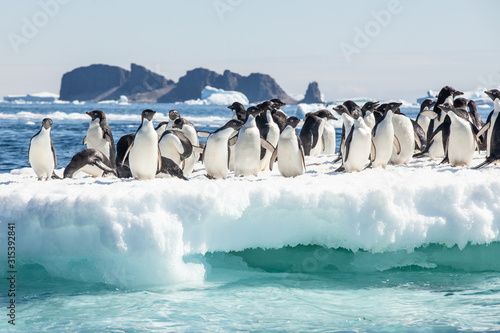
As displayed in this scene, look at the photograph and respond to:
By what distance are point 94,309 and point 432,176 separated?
12.0 feet

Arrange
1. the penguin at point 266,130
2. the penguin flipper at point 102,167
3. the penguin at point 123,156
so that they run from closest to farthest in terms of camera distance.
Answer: the penguin at point 123,156
the penguin flipper at point 102,167
the penguin at point 266,130

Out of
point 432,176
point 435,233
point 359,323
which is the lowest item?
point 359,323

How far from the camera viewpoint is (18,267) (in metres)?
5.79

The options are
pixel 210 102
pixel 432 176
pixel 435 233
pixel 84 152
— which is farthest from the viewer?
pixel 210 102

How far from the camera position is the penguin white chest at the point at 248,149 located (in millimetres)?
7781

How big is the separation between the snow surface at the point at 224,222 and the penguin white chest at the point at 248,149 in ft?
5.60

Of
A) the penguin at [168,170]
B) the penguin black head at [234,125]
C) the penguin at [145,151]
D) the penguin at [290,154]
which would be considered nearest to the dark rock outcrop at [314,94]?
the penguin black head at [234,125]

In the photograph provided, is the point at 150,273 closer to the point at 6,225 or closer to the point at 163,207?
the point at 163,207

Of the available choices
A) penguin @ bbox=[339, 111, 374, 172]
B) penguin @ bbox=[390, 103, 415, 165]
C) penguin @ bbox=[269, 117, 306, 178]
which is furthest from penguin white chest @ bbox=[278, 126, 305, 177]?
penguin @ bbox=[390, 103, 415, 165]

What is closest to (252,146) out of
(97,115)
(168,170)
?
(168,170)

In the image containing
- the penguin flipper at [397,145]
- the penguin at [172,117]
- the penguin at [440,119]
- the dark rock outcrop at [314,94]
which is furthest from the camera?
the dark rock outcrop at [314,94]

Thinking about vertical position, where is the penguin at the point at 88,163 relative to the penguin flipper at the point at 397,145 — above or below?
below

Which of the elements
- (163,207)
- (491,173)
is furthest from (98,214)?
(491,173)

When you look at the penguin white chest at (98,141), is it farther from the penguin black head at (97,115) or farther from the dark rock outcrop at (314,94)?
the dark rock outcrop at (314,94)
